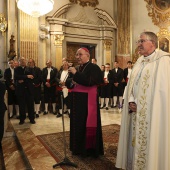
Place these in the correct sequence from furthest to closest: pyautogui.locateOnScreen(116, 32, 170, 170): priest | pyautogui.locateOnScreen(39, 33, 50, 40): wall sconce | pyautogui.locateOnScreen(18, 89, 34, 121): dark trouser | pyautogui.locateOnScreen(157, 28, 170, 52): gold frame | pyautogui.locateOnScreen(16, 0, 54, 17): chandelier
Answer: pyautogui.locateOnScreen(157, 28, 170, 52): gold frame < pyautogui.locateOnScreen(39, 33, 50, 40): wall sconce < pyautogui.locateOnScreen(16, 0, 54, 17): chandelier < pyautogui.locateOnScreen(18, 89, 34, 121): dark trouser < pyautogui.locateOnScreen(116, 32, 170, 170): priest

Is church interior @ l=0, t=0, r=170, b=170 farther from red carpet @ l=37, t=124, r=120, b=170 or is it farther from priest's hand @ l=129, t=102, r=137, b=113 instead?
priest's hand @ l=129, t=102, r=137, b=113

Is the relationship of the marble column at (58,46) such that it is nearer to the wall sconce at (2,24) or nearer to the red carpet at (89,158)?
the wall sconce at (2,24)

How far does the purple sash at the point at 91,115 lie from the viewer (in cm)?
328

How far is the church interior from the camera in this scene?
257 inches

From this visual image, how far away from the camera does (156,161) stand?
2.17m

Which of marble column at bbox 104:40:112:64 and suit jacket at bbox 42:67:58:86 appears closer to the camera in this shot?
suit jacket at bbox 42:67:58:86

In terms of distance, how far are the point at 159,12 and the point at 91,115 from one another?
804cm

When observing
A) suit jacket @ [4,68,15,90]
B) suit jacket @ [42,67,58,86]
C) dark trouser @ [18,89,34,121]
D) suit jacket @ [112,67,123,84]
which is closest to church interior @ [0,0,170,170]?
dark trouser @ [18,89,34,121]

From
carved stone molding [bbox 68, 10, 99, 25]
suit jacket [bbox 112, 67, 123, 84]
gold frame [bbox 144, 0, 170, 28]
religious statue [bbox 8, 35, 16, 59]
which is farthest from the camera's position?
carved stone molding [bbox 68, 10, 99, 25]

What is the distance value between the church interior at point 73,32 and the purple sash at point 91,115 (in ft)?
6.08

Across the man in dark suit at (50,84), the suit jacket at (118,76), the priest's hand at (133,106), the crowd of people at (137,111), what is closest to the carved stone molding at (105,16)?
the suit jacket at (118,76)

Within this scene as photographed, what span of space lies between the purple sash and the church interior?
6.08 ft

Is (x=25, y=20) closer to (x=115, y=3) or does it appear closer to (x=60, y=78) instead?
(x=60, y=78)

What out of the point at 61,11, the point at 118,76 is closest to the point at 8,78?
the point at 61,11
